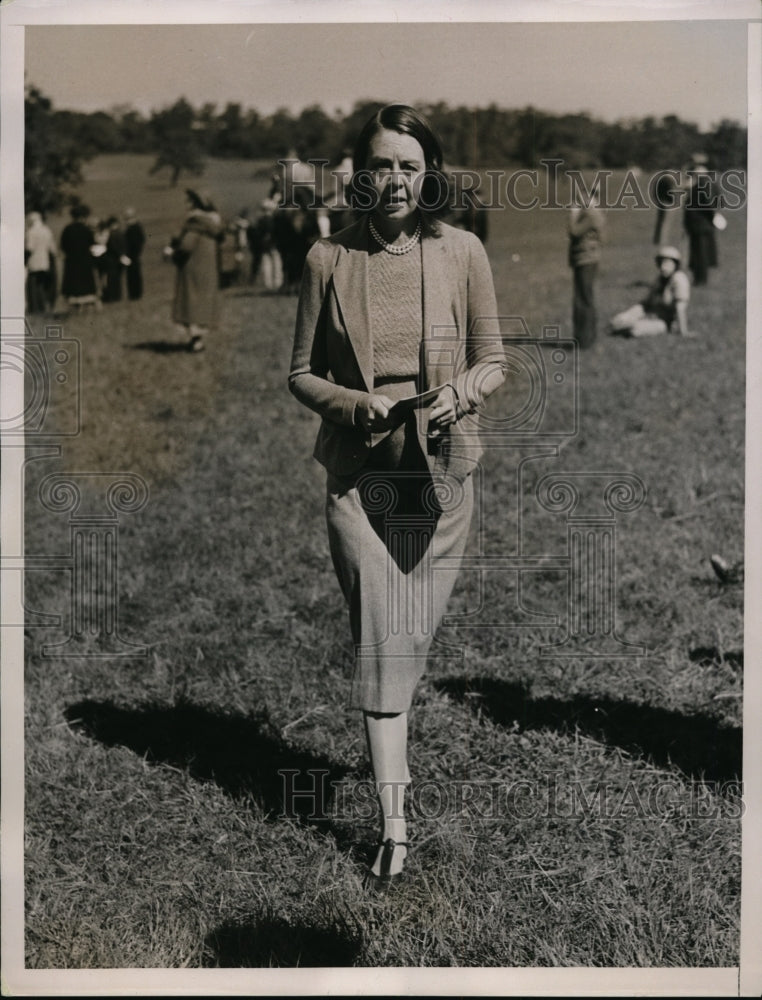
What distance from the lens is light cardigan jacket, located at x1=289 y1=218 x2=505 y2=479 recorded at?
3533 mm

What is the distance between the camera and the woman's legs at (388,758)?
364cm

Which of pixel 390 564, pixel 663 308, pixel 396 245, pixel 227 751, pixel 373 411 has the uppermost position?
pixel 663 308

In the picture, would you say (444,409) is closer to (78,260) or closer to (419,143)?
(419,143)

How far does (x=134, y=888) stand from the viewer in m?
3.96

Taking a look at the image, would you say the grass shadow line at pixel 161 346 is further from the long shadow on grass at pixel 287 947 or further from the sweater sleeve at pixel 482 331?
the long shadow on grass at pixel 287 947

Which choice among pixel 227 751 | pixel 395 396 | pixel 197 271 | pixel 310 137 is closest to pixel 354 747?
pixel 227 751

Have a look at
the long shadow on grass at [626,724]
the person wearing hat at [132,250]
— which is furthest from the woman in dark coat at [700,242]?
the long shadow on grass at [626,724]

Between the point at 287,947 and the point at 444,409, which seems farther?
the point at 287,947

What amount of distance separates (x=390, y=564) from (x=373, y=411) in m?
0.47

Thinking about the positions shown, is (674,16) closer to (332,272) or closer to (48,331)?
(332,272)

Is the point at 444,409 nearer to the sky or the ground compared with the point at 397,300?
nearer to the ground

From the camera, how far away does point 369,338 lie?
3.53 m

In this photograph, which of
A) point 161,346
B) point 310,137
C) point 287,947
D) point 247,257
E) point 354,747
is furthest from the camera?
point 247,257

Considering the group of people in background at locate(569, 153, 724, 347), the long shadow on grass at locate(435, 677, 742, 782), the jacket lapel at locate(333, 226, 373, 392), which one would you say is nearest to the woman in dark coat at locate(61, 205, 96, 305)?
the group of people in background at locate(569, 153, 724, 347)
